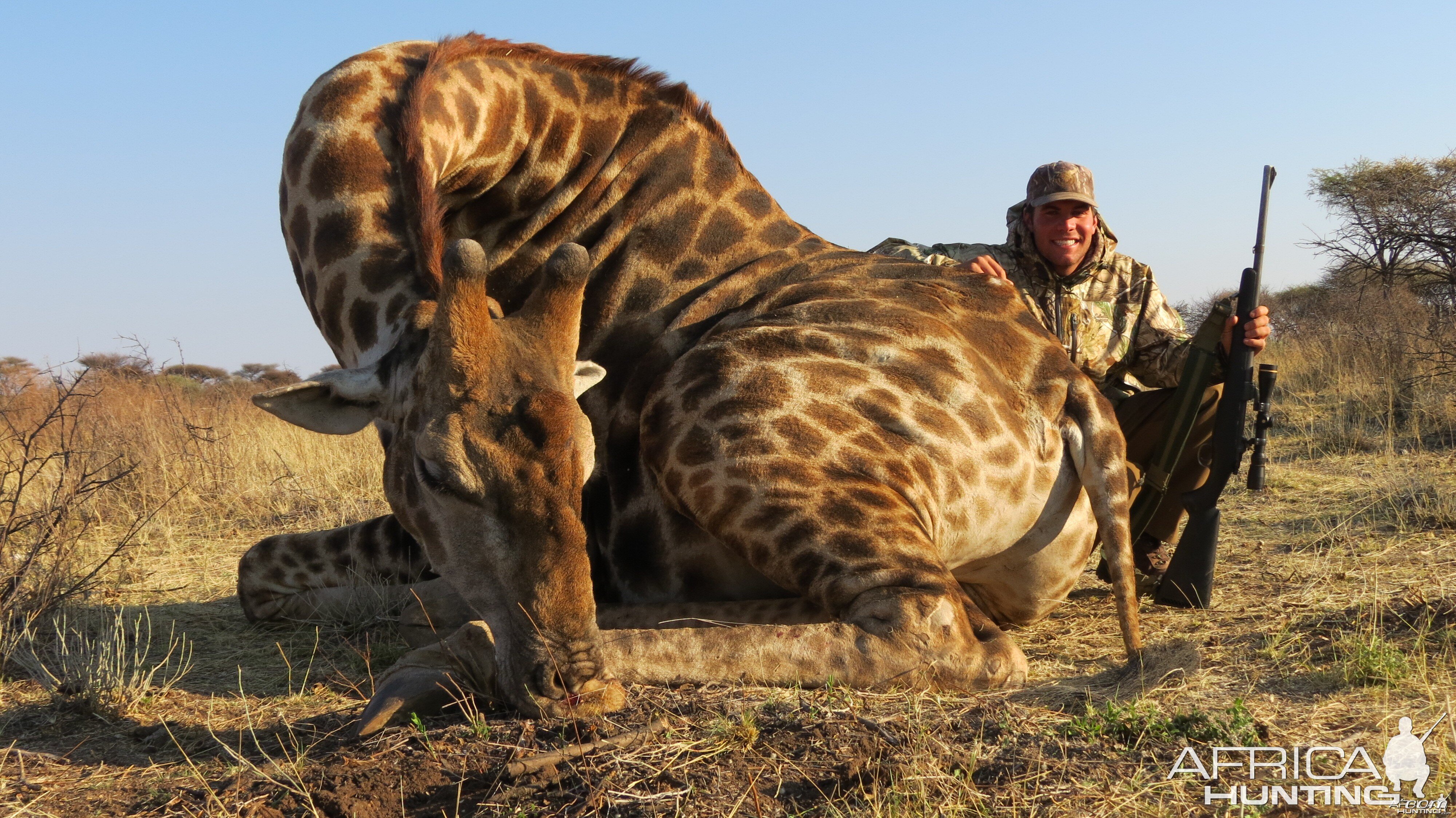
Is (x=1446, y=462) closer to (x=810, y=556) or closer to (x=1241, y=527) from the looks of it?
(x=1241, y=527)

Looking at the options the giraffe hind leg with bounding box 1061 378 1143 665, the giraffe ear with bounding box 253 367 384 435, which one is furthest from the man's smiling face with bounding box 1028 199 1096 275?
the giraffe ear with bounding box 253 367 384 435

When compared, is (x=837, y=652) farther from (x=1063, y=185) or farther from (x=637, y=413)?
(x=1063, y=185)

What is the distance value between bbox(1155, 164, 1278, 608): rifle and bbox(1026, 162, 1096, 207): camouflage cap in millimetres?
935

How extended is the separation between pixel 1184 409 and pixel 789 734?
350cm

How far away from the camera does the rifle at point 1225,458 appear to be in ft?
16.9

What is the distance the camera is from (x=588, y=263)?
3.54 m

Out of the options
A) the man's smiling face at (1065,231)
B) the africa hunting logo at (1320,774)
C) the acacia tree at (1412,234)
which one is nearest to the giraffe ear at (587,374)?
the africa hunting logo at (1320,774)

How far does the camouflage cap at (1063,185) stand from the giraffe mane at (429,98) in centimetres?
192

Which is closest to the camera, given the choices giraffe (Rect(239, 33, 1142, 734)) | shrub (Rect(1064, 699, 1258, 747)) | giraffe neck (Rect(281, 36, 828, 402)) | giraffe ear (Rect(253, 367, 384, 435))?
shrub (Rect(1064, 699, 1258, 747))

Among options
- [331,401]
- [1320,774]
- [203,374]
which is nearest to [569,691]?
[331,401]

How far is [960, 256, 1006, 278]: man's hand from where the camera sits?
5.33m

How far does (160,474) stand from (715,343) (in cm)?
544

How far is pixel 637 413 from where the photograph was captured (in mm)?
4605

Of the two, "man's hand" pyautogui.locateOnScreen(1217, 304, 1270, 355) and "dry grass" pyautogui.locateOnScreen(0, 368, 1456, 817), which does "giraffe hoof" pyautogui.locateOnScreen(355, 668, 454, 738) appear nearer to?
"dry grass" pyautogui.locateOnScreen(0, 368, 1456, 817)
